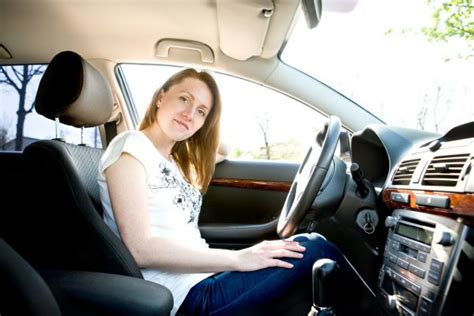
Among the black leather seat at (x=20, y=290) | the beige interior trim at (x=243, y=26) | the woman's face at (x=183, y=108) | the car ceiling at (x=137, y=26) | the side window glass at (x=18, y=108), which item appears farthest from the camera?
the side window glass at (x=18, y=108)

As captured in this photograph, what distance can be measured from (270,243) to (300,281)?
14cm

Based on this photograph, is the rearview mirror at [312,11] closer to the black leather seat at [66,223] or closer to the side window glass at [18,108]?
the black leather seat at [66,223]

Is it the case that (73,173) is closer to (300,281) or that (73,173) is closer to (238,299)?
Answer: (238,299)

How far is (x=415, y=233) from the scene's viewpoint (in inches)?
50.8

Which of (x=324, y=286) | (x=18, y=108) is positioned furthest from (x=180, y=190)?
(x=18, y=108)

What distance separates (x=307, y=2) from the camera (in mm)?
1706

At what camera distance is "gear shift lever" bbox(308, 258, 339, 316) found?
44.7 inches

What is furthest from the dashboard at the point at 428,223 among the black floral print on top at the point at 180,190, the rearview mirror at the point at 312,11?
the black floral print on top at the point at 180,190

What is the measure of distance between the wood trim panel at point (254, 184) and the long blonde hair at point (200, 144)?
653 millimetres

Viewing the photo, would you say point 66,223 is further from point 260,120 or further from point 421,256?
point 260,120

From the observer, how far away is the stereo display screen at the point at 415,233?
A: 1.21m

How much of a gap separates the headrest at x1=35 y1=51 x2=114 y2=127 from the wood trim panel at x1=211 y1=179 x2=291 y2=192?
1068mm

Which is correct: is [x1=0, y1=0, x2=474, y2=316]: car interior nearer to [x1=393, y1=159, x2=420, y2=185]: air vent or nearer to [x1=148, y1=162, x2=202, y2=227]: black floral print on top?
[x1=393, y1=159, x2=420, y2=185]: air vent

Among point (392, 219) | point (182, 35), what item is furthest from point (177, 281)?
point (182, 35)
